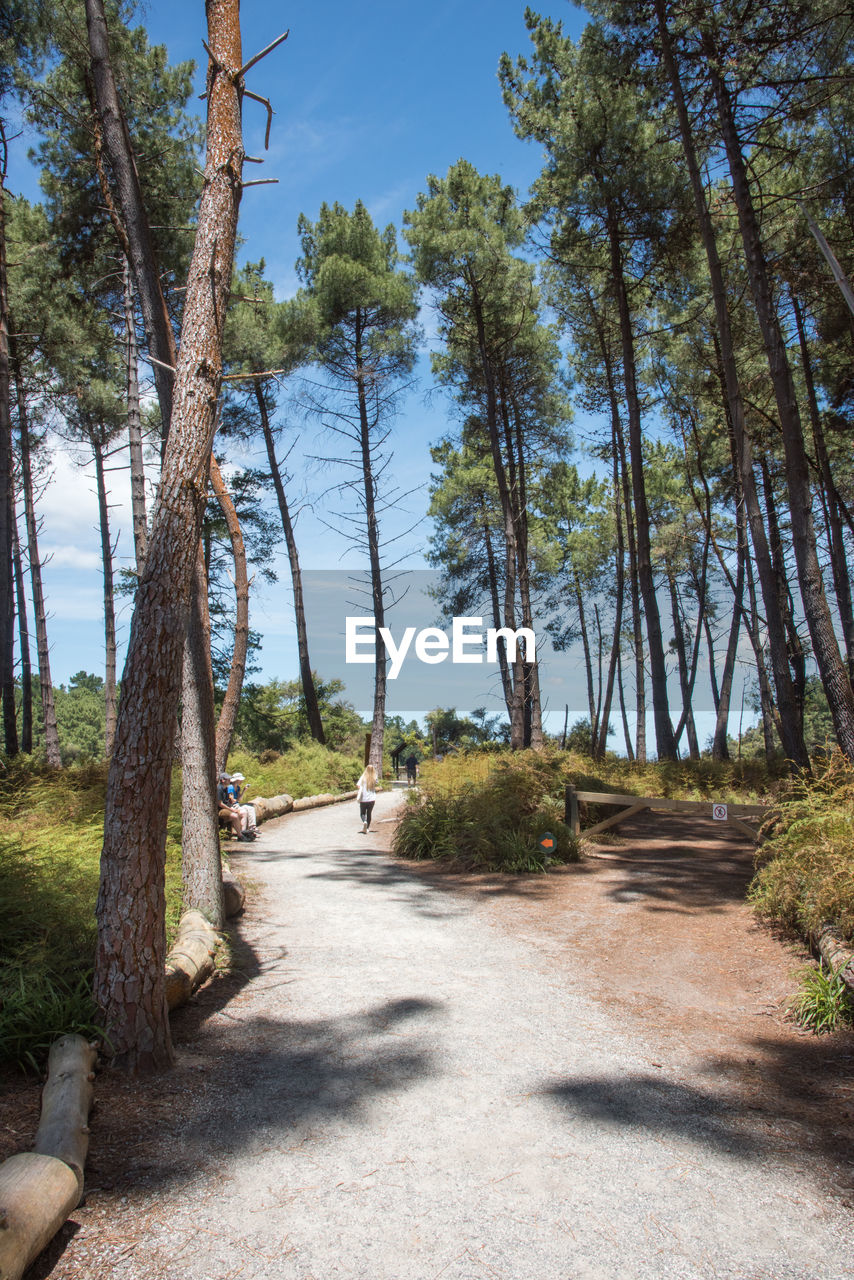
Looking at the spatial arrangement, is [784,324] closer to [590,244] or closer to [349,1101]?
[590,244]

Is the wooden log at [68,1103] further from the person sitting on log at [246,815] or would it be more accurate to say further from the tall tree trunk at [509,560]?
the tall tree trunk at [509,560]

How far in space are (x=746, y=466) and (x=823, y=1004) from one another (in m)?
7.31

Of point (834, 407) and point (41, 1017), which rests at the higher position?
point (834, 407)

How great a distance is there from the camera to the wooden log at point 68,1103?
2658 millimetres

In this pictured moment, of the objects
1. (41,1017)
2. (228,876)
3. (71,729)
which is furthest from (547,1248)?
(71,729)

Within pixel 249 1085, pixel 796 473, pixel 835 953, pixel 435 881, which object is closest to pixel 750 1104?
pixel 835 953

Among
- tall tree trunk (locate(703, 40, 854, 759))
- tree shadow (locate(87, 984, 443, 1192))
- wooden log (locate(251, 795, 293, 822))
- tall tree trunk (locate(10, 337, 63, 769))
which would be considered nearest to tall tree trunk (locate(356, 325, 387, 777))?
wooden log (locate(251, 795, 293, 822))

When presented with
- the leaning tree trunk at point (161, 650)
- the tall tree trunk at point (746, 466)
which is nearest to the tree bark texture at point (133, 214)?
the leaning tree trunk at point (161, 650)

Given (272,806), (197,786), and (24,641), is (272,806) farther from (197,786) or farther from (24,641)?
(197,786)

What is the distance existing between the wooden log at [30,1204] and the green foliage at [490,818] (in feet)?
22.1

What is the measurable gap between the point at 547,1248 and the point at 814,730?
167 feet

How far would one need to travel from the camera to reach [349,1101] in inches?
133

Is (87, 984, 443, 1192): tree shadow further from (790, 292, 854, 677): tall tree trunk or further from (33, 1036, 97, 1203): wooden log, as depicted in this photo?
(790, 292, 854, 677): tall tree trunk

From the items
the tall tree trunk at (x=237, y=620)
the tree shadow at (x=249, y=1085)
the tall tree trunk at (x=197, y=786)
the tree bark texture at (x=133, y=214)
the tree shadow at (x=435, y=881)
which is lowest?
the tree shadow at (x=435, y=881)
